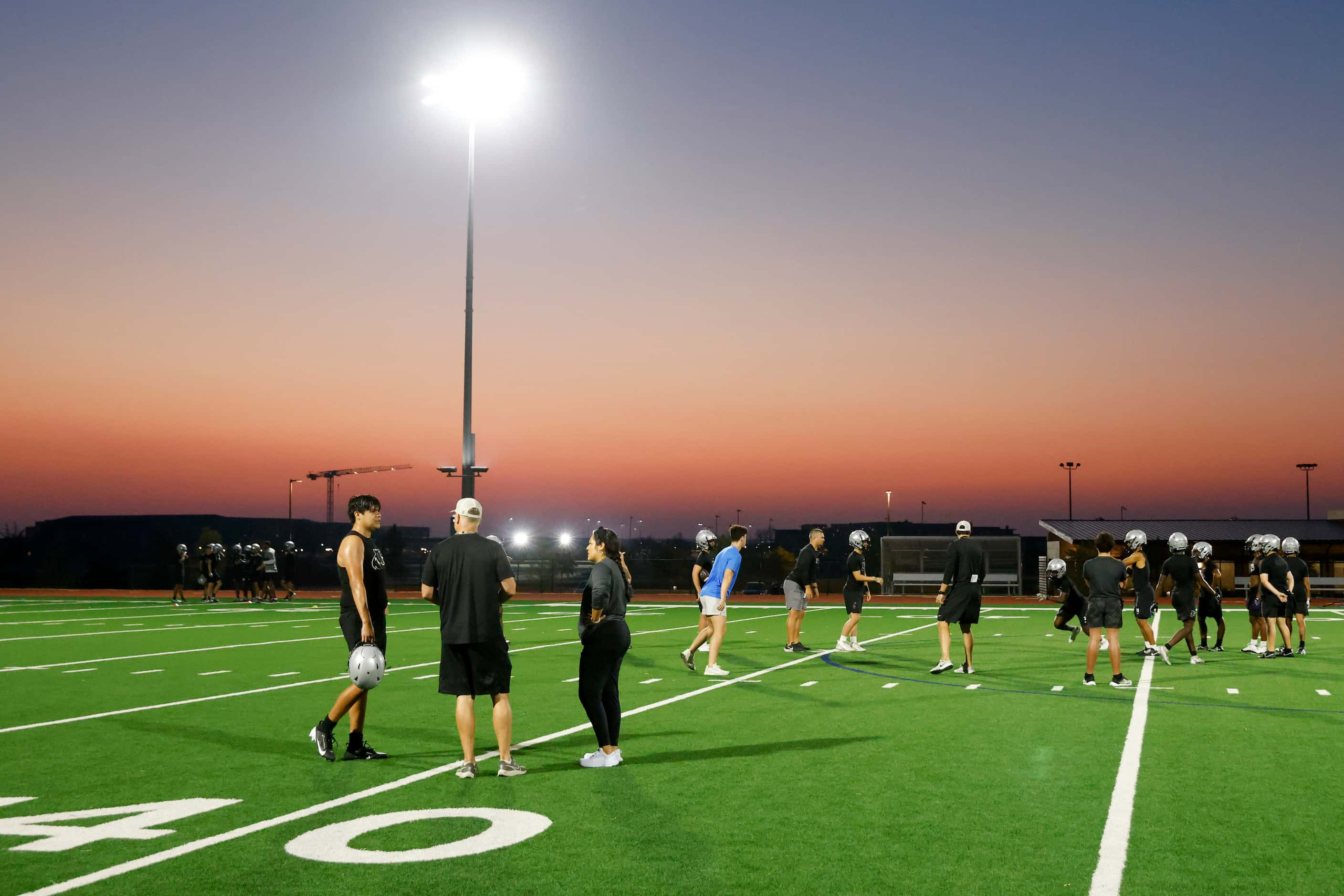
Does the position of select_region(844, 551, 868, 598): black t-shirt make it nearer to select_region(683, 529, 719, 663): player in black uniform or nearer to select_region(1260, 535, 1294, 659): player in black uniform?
select_region(683, 529, 719, 663): player in black uniform

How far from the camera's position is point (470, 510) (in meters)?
8.27

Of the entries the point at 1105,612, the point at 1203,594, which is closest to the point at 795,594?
the point at 1105,612

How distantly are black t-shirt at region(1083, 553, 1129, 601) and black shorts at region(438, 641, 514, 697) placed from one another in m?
7.49

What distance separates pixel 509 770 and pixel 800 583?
1030cm

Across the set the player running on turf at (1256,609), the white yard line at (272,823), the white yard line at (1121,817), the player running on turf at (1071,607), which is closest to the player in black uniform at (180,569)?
the player running on turf at (1071,607)

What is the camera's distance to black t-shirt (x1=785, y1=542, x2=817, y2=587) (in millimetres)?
17797

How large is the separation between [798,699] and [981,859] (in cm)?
640

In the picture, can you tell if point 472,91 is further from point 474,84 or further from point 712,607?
point 712,607

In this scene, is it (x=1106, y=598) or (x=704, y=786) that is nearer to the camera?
(x=704, y=786)

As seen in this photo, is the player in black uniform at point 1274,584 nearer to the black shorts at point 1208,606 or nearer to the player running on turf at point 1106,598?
the black shorts at point 1208,606

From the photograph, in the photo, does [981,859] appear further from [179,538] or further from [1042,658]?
[179,538]

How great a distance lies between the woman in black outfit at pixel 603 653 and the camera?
8477 millimetres

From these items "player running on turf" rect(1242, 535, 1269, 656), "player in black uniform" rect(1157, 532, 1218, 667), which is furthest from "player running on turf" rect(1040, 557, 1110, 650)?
"player running on turf" rect(1242, 535, 1269, 656)

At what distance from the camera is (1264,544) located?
57.1ft
